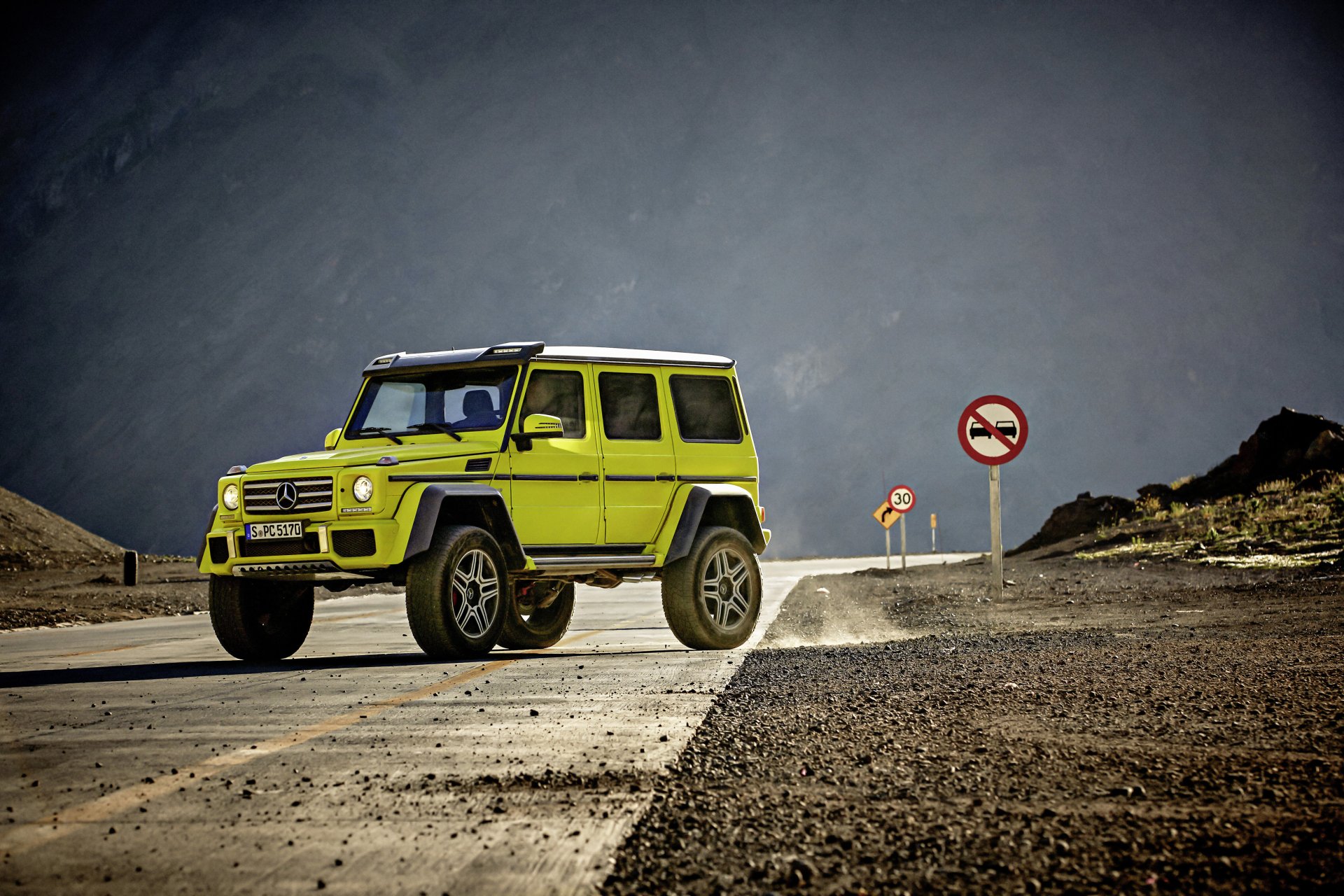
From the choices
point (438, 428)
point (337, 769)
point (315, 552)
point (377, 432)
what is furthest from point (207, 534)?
point (337, 769)

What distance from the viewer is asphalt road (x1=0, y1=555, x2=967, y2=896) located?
4.11m

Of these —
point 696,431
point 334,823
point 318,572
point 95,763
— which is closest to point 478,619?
point 318,572

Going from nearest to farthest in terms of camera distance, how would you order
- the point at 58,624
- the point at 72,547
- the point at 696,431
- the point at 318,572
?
the point at 318,572, the point at 696,431, the point at 58,624, the point at 72,547

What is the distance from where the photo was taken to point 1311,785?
492cm

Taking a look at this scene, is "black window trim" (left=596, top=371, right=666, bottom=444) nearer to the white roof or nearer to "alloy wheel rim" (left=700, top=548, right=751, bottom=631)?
the white roof

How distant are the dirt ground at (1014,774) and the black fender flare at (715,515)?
1.36 meters

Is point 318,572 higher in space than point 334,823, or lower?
higher

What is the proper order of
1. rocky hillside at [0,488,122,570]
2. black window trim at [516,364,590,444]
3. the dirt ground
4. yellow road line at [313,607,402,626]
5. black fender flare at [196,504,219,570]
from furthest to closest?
rocky hillside at [0,488,122,570]
yellow road line at [313,607,402,626]
black window trim at [516,364,590,444]
black fender flare at [196,504,219,570]
the dirt ground

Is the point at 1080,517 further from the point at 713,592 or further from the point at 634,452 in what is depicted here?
the point at 634,452

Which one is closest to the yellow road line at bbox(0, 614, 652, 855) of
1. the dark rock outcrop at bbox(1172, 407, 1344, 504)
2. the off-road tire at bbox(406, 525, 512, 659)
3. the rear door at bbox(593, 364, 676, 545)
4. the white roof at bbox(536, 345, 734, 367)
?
the off-road tire at bbox(406, 525, 512, 659)

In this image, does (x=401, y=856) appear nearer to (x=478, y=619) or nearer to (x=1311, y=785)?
(x=1311, y=785)

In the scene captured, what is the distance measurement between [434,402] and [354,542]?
1.74 metres

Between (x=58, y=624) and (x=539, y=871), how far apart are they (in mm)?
16254

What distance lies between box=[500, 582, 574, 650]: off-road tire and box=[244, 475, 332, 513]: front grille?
91.7 inches
